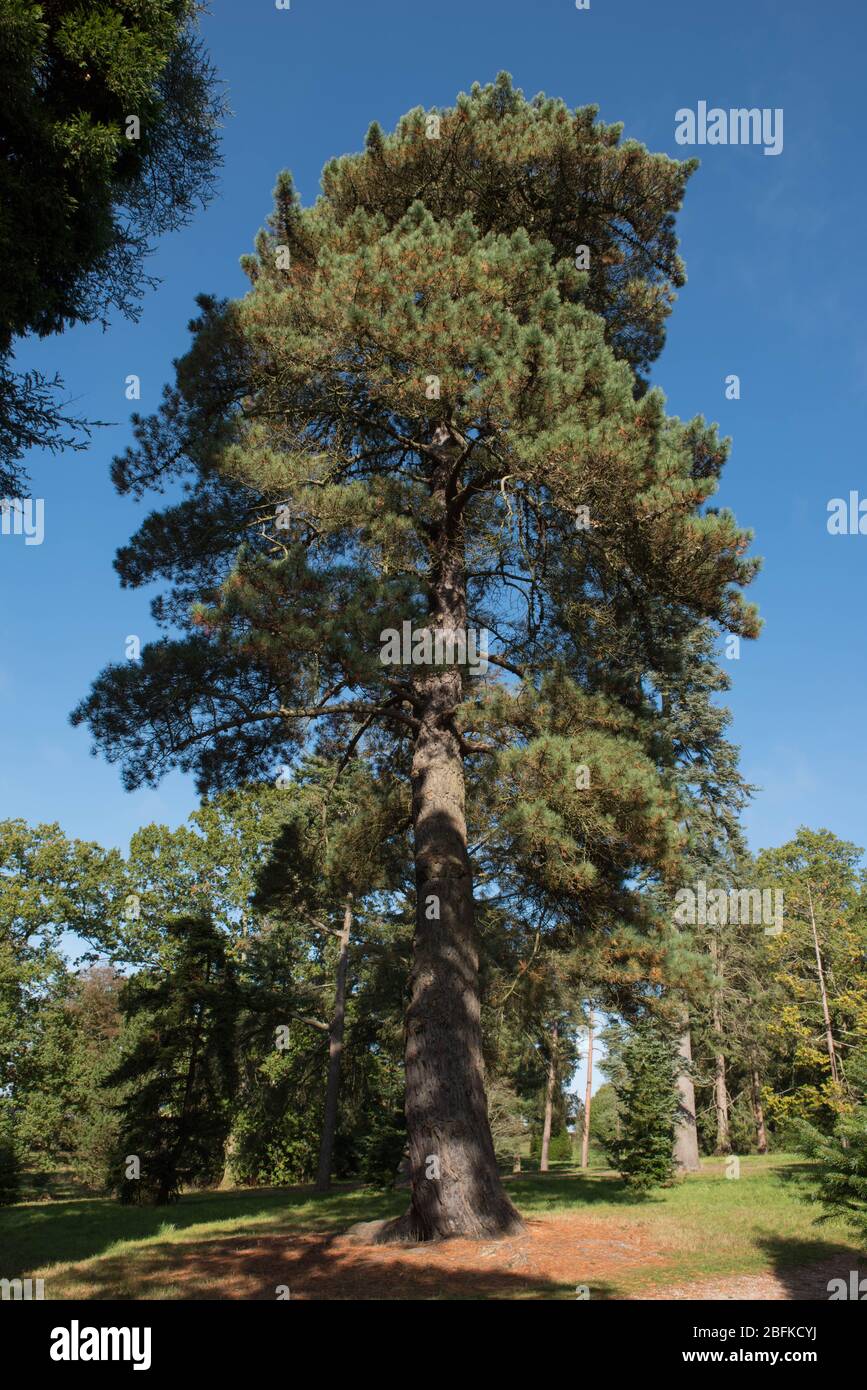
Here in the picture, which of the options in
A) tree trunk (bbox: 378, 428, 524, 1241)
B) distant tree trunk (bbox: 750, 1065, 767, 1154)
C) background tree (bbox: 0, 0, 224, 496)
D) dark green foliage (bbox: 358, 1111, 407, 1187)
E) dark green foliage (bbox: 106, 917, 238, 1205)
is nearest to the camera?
background tree (bbox: 0, 0, 224, 496)

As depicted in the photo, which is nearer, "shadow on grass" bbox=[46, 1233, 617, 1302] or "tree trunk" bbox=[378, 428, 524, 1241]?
"shadow on grass" bbox=[46, 1233, 617, 1302]

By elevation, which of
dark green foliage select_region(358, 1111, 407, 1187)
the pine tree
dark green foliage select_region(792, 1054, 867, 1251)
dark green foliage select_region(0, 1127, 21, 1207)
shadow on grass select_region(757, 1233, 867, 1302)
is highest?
the pine tree

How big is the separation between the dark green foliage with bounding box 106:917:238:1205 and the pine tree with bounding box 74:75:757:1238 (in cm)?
687

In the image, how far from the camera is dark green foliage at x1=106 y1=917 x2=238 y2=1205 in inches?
585

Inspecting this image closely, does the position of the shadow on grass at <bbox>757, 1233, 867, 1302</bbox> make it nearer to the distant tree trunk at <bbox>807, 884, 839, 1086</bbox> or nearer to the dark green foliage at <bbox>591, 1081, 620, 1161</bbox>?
the distant tree trunk at <bbox>807, 884, 839, 1086</bbox>

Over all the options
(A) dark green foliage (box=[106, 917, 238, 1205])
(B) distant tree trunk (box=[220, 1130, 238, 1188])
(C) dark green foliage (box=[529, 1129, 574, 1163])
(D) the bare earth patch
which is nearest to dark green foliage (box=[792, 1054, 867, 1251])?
(D) the bare earth patch

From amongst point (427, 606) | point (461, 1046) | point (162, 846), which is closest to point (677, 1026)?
point (461, 1046)

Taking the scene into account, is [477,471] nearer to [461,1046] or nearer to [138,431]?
[138,431]

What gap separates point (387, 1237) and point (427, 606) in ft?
A: 22.2

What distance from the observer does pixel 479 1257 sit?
6.82 metres

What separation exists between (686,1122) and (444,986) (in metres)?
13.4

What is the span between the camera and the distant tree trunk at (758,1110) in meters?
31.2

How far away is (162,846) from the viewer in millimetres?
28938

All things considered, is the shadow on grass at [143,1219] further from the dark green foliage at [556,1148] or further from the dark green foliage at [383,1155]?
the dark green foliage at [556,1148]
